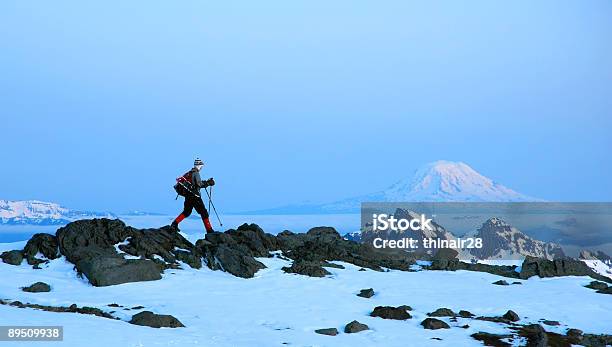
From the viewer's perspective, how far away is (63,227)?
23250mm

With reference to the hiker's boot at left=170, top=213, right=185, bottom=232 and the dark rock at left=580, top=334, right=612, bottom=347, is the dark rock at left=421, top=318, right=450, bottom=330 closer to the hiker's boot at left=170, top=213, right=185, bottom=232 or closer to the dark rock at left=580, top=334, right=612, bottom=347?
the dark rock at left=580, top=334, right=612, bottom=347

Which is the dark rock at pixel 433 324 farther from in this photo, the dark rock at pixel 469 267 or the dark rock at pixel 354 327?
the dark rock at pixel 469 267

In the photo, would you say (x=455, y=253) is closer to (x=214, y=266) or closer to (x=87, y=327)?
(x=214, y=266)

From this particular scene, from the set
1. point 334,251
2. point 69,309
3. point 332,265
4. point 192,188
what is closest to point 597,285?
point 332,265

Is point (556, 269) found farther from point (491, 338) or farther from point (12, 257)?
→ point (12, 257)

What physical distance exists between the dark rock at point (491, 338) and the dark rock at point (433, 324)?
838 mm

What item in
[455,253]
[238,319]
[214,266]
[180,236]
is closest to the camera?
[238,319]

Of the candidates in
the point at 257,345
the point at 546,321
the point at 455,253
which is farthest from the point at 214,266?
the point at 455,253


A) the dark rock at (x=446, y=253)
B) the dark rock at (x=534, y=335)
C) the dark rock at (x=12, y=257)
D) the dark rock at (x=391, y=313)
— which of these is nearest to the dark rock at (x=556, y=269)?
the dark rock at (x=446, y=253)

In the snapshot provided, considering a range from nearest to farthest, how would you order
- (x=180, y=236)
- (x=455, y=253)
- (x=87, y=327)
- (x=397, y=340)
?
(x=87, y=327) < (x=397, y=340) < (x=180, y=236) < (x=455, y=253)

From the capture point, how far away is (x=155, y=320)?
571 inches

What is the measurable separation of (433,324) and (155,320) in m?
6.95

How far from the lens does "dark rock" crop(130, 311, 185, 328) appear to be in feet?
47.4

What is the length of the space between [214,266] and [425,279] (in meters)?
7.99
